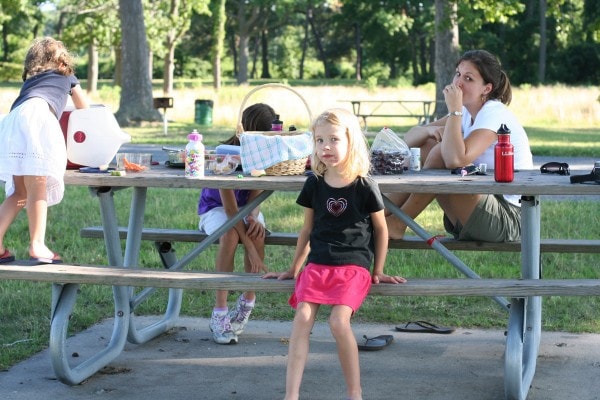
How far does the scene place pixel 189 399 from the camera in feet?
14.8

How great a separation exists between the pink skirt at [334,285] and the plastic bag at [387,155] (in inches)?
30.5

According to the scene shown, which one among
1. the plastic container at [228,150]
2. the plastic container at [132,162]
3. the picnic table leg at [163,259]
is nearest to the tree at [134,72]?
the picnic table leg at [163,259]

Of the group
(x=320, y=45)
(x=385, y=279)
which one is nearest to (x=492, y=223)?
(x=385, y=279)

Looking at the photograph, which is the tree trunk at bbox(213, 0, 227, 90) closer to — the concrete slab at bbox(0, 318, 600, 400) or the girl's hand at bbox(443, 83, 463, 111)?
the concrete slab at bbox(0, 318, 600, 400)

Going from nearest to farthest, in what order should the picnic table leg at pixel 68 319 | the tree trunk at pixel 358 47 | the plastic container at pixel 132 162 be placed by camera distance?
1. the picnic table leg at pixel 68 319
2. the plastic container at pixel 132 162
3. the tree trunk at pixel 358 47

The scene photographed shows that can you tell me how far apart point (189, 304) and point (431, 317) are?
1442 mm

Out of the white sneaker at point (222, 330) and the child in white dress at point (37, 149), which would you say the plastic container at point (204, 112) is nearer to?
the white sneaker at point (222, 330)

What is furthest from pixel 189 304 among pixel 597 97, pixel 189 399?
pixel 597 97

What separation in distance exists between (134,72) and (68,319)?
20784 mm

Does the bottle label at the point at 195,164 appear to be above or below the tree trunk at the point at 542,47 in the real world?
below

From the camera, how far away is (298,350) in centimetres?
417

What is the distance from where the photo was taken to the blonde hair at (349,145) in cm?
430

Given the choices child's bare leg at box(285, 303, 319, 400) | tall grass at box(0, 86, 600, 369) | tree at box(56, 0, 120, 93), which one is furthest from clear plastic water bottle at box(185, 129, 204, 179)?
tree at box(56, 0, 120, 93)

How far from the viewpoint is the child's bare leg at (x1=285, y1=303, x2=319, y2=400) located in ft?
13.5
